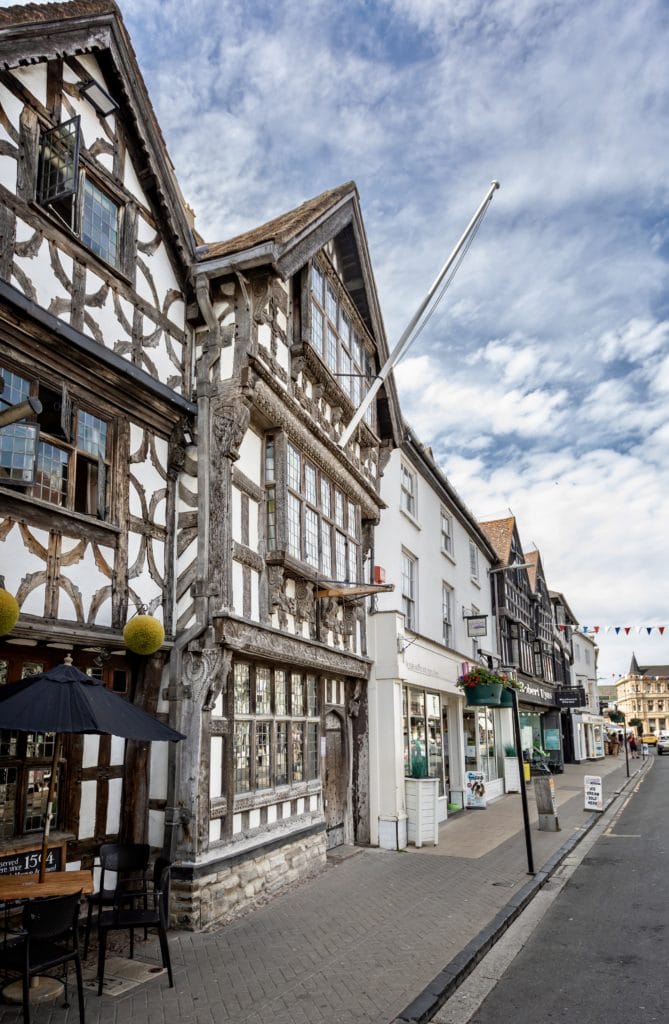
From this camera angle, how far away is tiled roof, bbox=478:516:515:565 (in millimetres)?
30259

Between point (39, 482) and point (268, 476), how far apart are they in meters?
3.93

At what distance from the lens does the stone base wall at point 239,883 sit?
26.8ft

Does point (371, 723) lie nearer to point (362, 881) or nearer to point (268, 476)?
point (362, 881)

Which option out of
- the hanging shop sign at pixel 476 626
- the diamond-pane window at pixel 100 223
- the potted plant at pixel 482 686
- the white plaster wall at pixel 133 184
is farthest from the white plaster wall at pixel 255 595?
the hanging shop sign at pixel 476 626

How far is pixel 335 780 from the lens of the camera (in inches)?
534

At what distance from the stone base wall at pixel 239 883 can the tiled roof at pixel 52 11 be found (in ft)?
29.8

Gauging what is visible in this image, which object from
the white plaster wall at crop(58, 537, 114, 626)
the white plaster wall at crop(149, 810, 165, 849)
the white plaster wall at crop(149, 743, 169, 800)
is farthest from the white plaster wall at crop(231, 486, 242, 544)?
the white plaster wall at crop(149, 810, 165, 849)

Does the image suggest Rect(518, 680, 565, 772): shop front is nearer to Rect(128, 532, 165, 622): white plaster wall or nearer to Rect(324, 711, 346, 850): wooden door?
Rect(324, 711, 346, 850): wooden door

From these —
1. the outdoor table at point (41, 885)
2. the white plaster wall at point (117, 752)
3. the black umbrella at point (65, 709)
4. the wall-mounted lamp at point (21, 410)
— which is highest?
the wall-mounted lamp at point (21, 410)

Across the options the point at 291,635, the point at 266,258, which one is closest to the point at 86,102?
the point at 266,258

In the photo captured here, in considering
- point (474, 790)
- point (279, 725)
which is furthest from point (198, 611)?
point (474, 790)

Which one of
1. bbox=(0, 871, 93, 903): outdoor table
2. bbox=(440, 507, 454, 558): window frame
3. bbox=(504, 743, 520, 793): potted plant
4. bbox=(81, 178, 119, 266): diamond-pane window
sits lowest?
bbox=(504, 743, 520, 793): potted plant

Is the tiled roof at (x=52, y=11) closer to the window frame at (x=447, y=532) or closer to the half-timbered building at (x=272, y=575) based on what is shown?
the half-timbered building at (x=272, y=575)

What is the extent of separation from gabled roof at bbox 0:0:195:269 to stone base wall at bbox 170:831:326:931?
7598 mm
